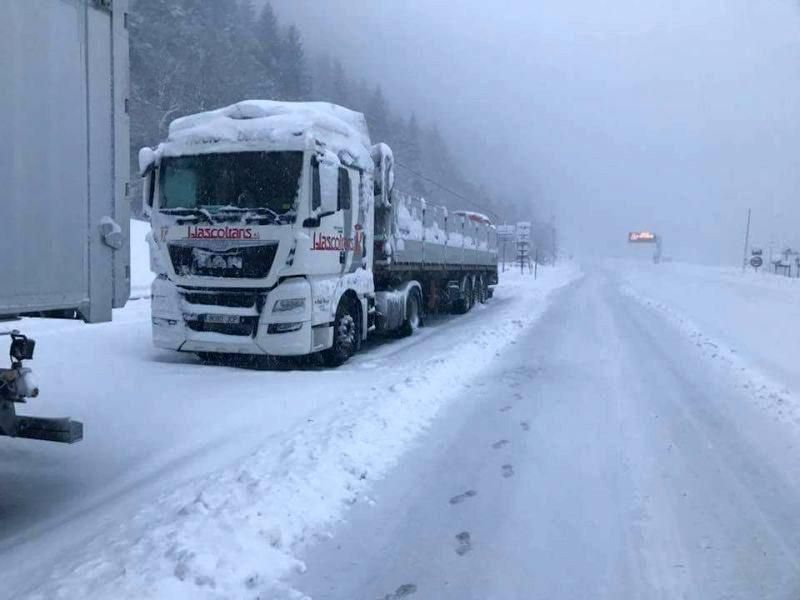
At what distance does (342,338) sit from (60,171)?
6502mm

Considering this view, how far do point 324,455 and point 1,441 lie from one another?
317 cm

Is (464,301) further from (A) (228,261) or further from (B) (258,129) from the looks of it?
(A) (228,261)

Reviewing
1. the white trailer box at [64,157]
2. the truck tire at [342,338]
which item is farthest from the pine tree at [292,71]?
the white trailer box at [64,157]

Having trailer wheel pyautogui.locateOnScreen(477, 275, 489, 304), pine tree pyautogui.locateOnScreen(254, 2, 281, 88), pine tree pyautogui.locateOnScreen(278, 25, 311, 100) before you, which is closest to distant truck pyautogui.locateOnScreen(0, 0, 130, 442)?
trailer wheel pyautogui.locateOnScreen(477, 275, 489, 304)

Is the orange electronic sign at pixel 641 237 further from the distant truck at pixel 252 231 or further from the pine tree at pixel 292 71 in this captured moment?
the distant truck at pixel 252 231

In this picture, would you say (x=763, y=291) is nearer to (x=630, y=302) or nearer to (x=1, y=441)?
(x=630, y=302)

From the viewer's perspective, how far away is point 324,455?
5.43 meters

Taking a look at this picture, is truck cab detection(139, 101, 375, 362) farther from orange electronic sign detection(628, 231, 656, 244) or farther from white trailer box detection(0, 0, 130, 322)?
orange electronic sign detection(628, 231, 656, 244)

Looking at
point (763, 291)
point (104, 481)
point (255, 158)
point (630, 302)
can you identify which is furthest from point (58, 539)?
point (763, 291)

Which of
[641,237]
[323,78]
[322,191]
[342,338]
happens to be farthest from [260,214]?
[641,237]

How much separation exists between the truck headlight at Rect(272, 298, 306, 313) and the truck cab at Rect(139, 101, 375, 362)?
1 centimetres

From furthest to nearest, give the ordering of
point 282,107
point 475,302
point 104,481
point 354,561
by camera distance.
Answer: point 475,302, point 282,107, point 104,481, point 354,561

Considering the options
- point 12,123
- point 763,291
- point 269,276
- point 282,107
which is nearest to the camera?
point 12,123

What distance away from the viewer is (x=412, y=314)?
47.5 ft
